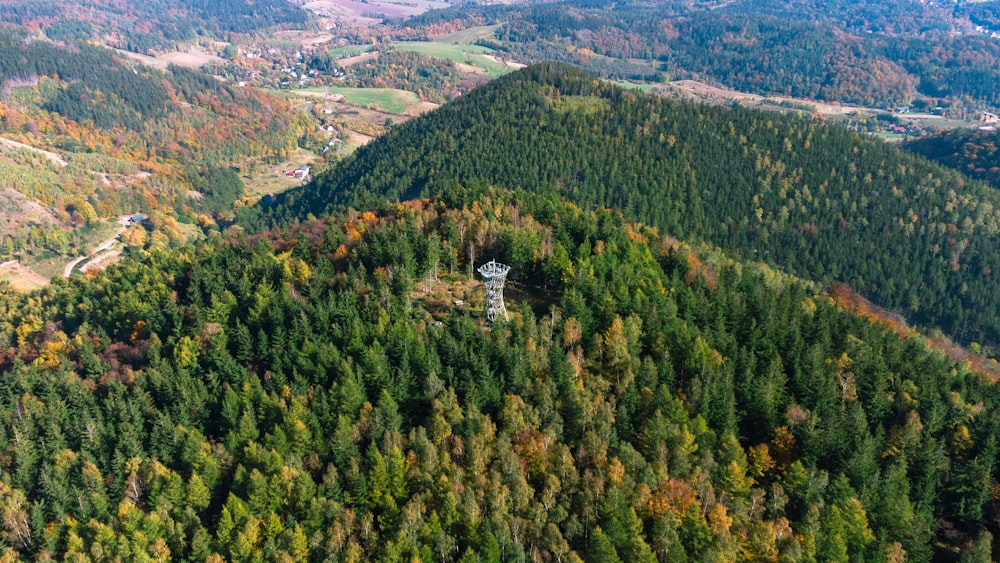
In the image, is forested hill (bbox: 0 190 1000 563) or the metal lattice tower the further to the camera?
the metal lattice tower

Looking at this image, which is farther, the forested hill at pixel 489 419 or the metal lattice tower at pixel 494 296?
the metal lattice tower at pixel 494 296

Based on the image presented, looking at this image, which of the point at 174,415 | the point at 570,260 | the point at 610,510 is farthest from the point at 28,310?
the point at 610,510

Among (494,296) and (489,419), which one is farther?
(494,296)

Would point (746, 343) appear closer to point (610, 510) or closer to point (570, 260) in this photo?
point (570, 260)

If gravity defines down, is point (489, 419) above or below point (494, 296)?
below

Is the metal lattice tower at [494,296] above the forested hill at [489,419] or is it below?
above

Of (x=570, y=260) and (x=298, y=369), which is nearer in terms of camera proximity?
(x=298, y=369)

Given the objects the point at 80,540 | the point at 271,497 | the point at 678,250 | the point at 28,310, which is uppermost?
the point at 678,250

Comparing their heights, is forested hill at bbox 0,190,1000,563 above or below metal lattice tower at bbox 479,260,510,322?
below
